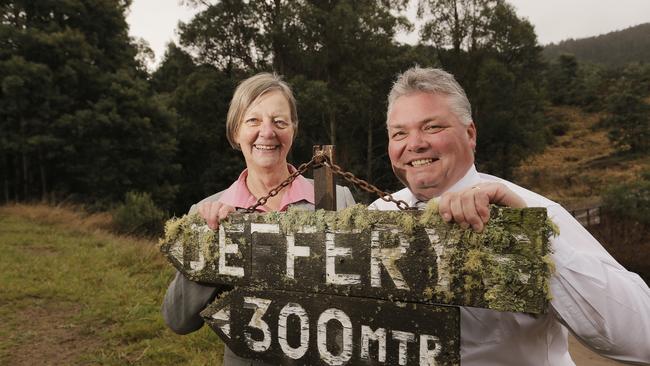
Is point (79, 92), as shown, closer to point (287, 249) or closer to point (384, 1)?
point (384, 1)

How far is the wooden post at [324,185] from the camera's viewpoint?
4.83ft

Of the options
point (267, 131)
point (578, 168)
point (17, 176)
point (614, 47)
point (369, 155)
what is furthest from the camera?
point (614, 47)

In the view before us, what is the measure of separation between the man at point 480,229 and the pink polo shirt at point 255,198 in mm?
388

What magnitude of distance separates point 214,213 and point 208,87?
17.4 metres

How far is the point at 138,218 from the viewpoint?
11719 millimetres

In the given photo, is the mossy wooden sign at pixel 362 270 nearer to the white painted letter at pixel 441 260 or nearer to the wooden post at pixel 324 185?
the white painted letter at pixel 441 260

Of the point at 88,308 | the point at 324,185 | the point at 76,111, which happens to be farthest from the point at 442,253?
the point at 76,111

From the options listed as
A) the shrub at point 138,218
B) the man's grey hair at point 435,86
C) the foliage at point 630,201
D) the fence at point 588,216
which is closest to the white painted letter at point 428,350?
the man's grey hair at point 435,86

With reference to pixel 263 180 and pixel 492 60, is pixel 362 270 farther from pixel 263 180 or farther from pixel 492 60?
pixel 492 60

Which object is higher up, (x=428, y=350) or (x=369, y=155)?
(x=369, y=155)

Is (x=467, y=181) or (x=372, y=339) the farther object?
(x=467, y=181)

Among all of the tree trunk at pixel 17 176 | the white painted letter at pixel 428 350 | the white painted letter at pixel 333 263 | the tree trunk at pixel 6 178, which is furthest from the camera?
the tree trunk at pixel 17 176

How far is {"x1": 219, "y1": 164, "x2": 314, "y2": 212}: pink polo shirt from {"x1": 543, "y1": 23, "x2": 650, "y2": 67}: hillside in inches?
3571

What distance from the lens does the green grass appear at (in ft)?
13.7
